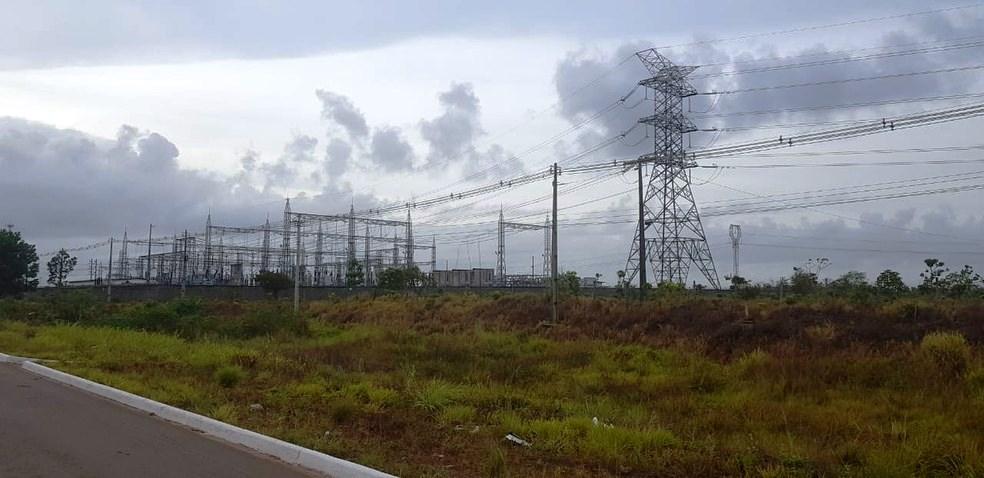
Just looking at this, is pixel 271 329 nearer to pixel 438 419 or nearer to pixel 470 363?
pixel 470 363

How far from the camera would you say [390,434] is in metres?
10.6

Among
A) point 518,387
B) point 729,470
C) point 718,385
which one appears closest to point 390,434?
point 729,470

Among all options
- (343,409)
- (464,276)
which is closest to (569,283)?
(343,409)

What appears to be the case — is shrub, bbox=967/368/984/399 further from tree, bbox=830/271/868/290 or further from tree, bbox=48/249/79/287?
tree, bbox=48/249/79/287

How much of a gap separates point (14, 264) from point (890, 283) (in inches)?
3288

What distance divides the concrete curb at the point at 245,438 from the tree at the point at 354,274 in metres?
62.5

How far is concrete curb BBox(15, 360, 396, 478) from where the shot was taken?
27.2 feet

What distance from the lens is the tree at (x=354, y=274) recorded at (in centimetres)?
7819

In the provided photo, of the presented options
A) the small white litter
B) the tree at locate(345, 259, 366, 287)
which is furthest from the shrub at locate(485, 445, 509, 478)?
the tree at locate(345, 259, 366, 287)

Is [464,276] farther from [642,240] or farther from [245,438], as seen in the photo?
[245,438]

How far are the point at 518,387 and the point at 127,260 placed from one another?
88947mm

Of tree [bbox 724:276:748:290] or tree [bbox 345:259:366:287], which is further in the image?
tree [bbox 345:259:366:287]

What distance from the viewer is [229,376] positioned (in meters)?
15.8

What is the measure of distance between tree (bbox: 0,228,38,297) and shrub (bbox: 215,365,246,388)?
7743 cm
